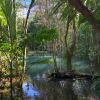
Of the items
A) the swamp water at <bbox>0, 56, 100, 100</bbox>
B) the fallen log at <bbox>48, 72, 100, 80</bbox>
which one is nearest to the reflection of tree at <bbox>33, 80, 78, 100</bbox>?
the swamp water at <bbox>0, 56, 100, 100</bbox>

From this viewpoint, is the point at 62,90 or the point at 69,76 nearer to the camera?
the point at 62,90

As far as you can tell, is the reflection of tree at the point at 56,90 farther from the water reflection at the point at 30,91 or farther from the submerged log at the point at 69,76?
the submerged log at the point at 69,76

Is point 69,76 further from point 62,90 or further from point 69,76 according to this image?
point 62,90

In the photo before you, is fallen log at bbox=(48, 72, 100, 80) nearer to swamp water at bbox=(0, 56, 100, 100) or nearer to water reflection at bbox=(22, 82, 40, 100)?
swamp water at bbox=(0, 56, 100, 100)

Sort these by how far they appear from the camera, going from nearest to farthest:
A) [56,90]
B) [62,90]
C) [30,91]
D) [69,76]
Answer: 1. [30,91]
2. [62,90]
3. [56,90]
4. [69,76]

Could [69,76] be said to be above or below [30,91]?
above

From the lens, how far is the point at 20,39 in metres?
13.9

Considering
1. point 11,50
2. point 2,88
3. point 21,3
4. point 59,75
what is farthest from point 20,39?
point 21,3

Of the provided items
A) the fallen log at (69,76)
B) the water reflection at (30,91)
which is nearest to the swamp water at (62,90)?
the water reflection at (30,91)

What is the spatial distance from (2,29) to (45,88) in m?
3.41

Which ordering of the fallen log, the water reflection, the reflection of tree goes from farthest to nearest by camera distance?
the fallen log < the water reflection < the reflection of tree

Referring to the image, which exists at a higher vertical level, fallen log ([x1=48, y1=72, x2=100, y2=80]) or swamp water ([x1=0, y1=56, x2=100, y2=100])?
fallen log ([x1=48, y1=72, x2=100, y2=80])

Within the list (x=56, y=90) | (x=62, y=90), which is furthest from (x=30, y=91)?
(x=62, y=90)

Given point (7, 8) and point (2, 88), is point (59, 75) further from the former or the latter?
point (7, 8)
